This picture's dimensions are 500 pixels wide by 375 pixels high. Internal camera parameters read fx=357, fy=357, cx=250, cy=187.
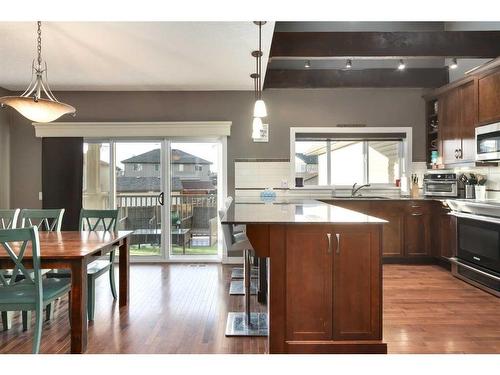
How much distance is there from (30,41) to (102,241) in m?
2.14

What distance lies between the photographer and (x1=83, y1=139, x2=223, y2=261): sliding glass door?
5270 mm

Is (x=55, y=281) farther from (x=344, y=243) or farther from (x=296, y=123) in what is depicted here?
(x=296, y=123)

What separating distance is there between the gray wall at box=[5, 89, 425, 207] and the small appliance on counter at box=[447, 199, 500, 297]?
60.5 inches

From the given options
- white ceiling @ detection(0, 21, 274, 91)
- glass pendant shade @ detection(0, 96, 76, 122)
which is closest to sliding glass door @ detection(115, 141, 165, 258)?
white ceiling @ detection(0, 21, 274, 91)

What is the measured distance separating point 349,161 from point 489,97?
1976 mm

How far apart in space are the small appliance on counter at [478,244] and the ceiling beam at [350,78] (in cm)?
190

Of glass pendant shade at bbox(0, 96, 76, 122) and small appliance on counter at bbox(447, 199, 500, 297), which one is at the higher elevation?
glass pendant shade at bbox(0, 96, 76, 122)

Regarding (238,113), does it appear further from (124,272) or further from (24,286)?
(24,286)

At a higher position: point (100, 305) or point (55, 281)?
point (55, 281)

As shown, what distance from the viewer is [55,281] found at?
2674 millimetres

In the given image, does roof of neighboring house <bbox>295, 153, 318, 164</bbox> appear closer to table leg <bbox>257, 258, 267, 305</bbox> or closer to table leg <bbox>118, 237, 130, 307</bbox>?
table leg <bbox>257, 258, 267, 305</bbox>
